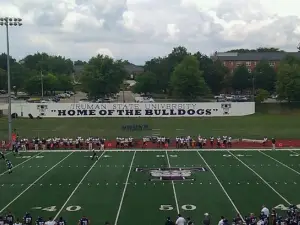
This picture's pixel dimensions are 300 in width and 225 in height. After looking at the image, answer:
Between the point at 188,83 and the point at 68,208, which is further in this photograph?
the point at 188,83

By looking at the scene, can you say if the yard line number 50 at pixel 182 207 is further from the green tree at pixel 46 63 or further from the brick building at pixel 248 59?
the green tree at pixel 46 63

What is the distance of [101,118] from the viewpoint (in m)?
48.0

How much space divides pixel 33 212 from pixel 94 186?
445 cm

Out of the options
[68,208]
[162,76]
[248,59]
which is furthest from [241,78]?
[68,208]

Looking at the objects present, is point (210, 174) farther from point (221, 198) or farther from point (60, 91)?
point (60, 91)

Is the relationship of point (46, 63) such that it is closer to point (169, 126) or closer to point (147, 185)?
point (169, 126)

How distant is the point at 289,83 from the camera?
60.9 metres

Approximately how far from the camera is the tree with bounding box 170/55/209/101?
66.0 metres

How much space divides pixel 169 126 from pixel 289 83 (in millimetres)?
23405

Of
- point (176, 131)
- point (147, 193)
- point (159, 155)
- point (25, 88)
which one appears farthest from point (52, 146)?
point (25, 88)

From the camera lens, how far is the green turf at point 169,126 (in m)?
40.9

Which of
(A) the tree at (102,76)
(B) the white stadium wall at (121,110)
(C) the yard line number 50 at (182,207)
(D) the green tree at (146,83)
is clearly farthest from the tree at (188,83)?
(C) the yard line number 50 at (182,207)

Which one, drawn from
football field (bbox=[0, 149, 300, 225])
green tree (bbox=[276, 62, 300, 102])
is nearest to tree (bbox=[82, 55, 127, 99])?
green tree (bbox=[276, 62, 300, 102])

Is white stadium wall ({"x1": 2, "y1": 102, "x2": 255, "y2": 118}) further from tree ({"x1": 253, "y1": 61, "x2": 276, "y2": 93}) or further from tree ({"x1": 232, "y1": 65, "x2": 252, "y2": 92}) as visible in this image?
tree ({"x1": 232, "y1": 65, "x2": 252, "y2": 92})
